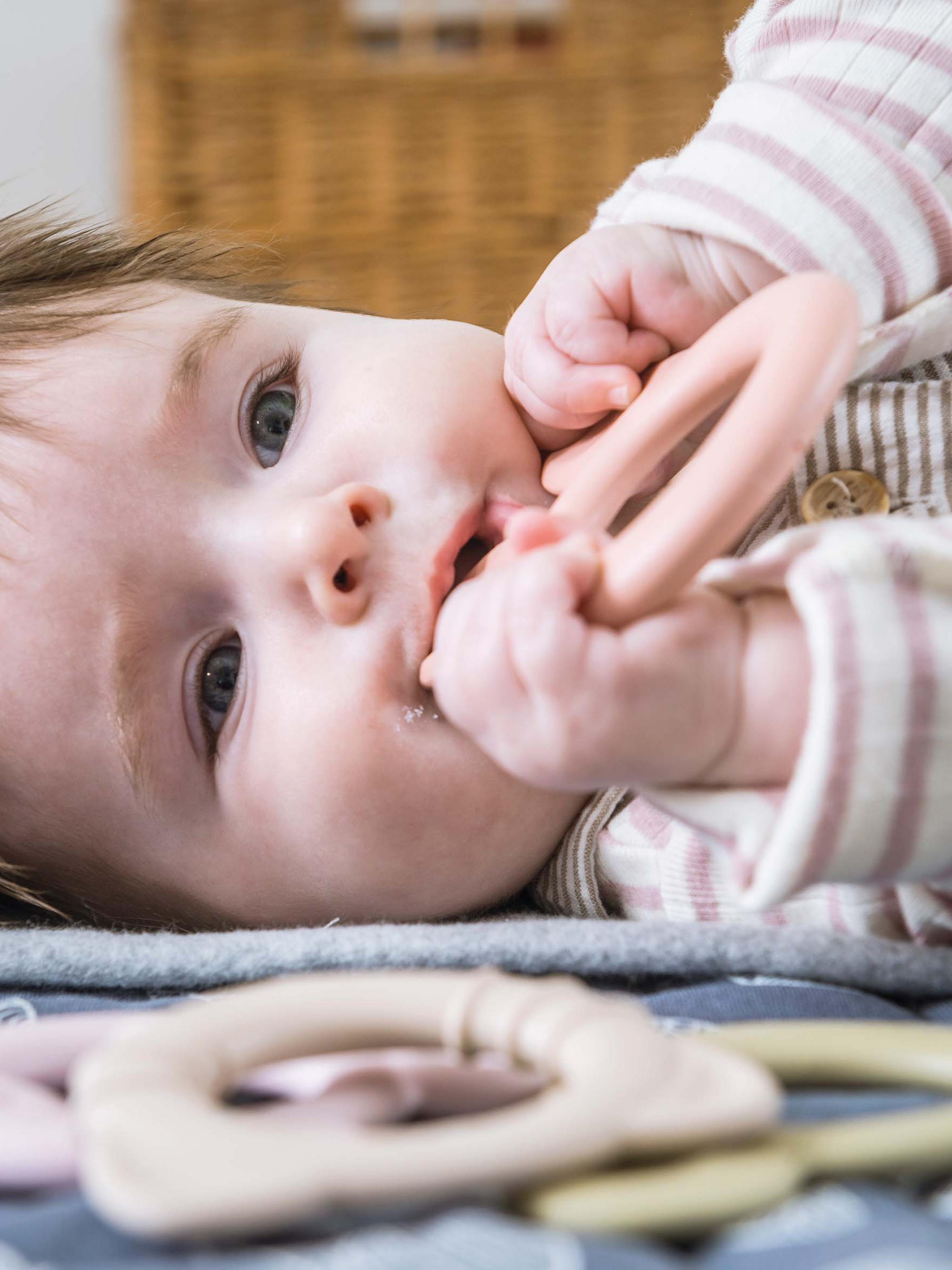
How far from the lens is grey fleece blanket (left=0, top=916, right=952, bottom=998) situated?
557 millimetres

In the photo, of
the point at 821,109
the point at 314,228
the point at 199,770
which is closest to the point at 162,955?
the point at 199,770

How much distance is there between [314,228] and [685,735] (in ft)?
5.87

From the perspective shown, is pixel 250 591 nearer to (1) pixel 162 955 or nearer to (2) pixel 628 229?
(1) pixel 162 955

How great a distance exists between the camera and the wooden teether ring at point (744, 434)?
0.44m

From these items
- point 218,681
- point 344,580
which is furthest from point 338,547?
point 218,681

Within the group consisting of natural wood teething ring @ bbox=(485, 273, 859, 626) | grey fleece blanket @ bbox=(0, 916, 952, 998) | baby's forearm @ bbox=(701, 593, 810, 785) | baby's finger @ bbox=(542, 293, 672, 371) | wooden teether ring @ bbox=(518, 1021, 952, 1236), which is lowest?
grey fleece blanket @ bbox=(0, 916, 952, 998)

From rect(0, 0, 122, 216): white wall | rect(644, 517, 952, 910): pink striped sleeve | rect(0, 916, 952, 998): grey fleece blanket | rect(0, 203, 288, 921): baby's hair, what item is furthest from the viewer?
rect(0, 0, 122, 216): white wall

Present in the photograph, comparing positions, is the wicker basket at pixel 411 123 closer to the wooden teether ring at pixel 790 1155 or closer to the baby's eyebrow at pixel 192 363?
the baby's eyebrow at pixel 192 363

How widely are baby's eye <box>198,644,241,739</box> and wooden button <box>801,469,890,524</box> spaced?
331 mm

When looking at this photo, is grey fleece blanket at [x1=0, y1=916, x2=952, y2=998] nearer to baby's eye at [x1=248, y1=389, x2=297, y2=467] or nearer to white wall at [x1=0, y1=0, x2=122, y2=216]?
baby's eye at [x1=248, y1=389, x2=297, y2=467]

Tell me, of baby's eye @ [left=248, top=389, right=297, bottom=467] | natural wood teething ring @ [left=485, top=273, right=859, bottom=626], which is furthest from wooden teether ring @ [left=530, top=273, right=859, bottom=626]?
baby's eye @ [left=248, top=389, right=297, bottom=467]

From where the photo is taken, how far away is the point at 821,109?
73 cm

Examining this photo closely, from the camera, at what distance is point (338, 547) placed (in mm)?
636

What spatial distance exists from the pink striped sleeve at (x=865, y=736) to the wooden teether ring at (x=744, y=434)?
4cm
